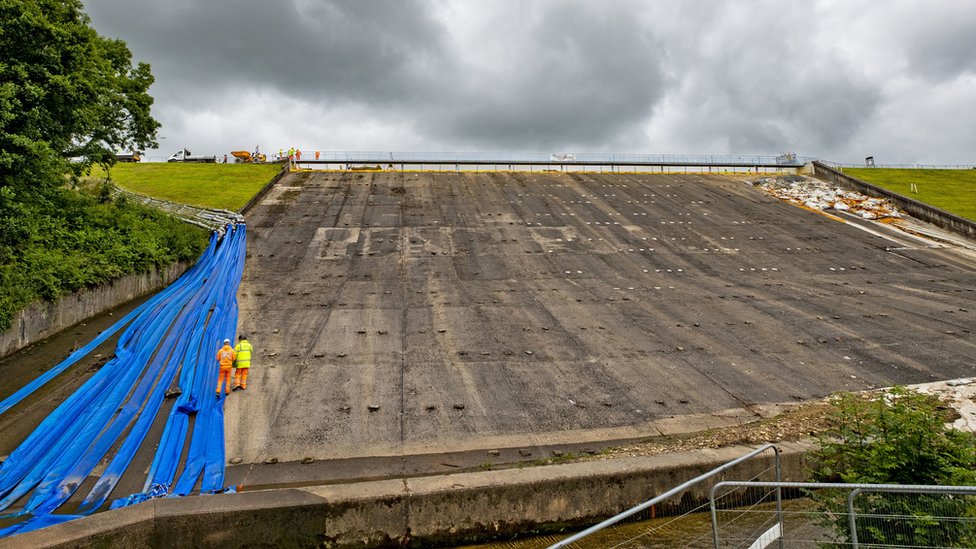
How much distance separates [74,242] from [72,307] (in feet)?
8.47

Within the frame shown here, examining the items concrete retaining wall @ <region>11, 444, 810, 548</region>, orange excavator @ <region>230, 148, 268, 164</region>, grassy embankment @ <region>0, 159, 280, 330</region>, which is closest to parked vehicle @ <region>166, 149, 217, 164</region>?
orange excavator @ <region>230, 148, 268, 164</region>

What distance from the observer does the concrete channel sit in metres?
6.15

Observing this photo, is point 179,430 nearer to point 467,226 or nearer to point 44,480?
point 44,480

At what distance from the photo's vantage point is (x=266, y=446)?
742 centimetres

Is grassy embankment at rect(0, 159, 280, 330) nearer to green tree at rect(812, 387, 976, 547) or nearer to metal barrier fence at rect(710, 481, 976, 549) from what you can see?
metal barrier fence at rect(710, 481, 976, 549)

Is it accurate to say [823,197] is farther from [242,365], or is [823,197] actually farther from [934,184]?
[242,365]

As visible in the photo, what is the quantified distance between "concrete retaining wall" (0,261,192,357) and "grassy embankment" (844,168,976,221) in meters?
35.0

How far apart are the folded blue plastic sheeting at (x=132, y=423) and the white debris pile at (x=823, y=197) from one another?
30.1 m

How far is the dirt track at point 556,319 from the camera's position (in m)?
8.48

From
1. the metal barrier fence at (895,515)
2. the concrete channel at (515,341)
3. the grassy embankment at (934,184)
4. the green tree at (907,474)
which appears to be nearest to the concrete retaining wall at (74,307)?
the concrete channel at (515,341)

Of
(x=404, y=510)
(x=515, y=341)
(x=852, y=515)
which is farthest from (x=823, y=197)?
(x=404, y=510)

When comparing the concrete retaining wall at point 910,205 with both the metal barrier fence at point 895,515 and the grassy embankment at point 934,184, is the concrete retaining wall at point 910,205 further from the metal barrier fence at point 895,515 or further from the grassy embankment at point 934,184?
the metal barrier fence at point 895,515

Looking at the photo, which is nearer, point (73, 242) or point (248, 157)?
point (73, 242)

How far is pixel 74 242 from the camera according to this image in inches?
508
